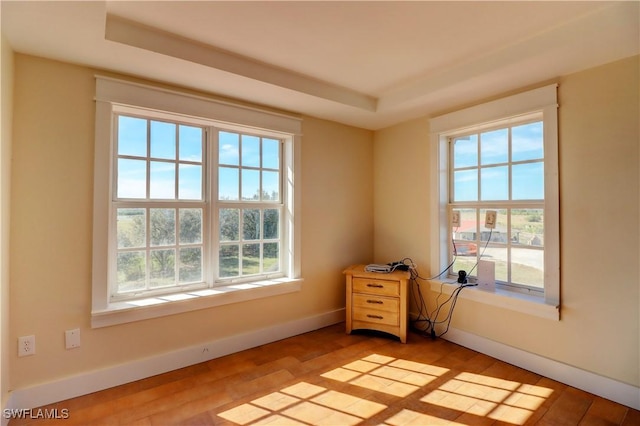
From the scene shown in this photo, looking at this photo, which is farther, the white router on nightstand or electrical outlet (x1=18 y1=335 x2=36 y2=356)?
the white router on nightstand

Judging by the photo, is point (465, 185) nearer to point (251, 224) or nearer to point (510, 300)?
point (510, 300)

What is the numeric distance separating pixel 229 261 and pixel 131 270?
785 millimetres

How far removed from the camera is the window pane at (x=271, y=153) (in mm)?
3045

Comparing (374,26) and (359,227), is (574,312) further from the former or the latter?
(374,26)

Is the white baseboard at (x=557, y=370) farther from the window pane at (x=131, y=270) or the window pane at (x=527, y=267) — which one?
the window pane at (x=131, y=270)

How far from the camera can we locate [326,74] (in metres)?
2.54

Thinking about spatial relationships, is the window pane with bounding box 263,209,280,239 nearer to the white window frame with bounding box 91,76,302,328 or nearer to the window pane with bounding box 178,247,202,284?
the white window frame with bounding box 91,76,302,328

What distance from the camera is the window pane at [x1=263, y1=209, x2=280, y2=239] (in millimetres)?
3062

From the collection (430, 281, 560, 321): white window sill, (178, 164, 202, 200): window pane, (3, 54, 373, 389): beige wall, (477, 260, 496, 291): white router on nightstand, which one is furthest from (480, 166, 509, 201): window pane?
(3, 54, 373, 389): beige wall

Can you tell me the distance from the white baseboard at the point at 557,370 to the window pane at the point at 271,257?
6.21ft

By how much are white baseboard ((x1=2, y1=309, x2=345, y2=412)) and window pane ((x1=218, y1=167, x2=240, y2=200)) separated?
4.22 feet

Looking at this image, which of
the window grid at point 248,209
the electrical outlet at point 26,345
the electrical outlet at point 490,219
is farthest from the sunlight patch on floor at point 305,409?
the electrical outlet at point 490,219

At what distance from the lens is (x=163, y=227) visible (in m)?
2.47

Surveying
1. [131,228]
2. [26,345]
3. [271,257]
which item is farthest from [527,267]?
[26,345]
